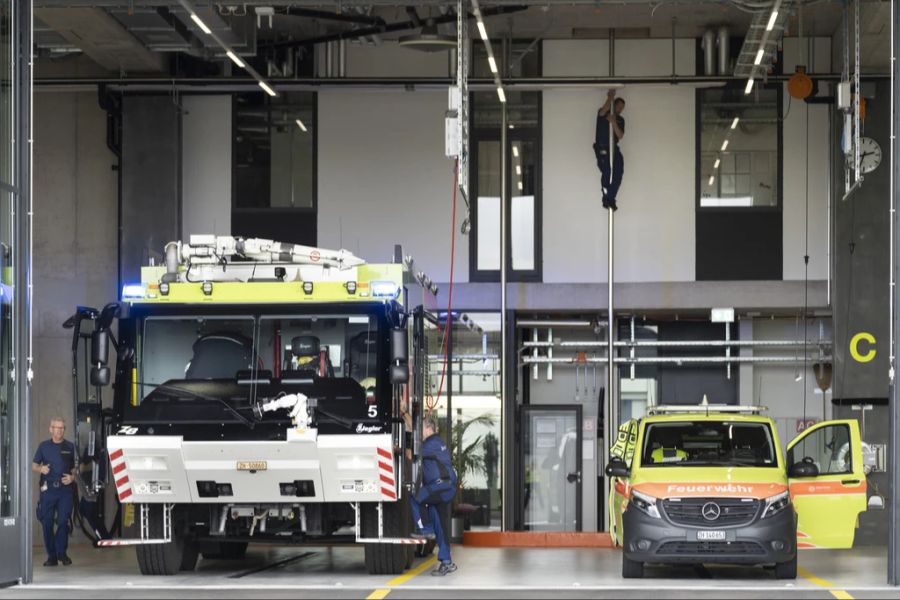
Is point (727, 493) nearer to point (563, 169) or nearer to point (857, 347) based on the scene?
point (857, 347)

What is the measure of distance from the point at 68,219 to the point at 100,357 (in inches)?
393

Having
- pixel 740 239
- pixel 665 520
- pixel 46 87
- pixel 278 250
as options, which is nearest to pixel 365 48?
pixel 46 87

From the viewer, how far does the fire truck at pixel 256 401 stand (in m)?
15.6

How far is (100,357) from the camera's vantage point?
15.6 meters

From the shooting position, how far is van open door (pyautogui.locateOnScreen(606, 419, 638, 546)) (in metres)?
16.9

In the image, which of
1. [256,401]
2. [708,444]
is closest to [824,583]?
[708,444]

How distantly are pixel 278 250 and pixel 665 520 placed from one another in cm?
506

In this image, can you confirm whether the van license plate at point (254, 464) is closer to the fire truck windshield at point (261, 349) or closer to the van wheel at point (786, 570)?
the fire truck windshield at point (261, 349)

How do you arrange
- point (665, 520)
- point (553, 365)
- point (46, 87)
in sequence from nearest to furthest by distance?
point (665, 520) < point (46, 87) < point (553, 365)

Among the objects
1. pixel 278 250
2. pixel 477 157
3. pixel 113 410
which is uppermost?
pixel 477 157

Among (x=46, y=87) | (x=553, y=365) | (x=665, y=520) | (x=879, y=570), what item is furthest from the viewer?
(x=553, y=365)

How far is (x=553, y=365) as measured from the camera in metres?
26.0

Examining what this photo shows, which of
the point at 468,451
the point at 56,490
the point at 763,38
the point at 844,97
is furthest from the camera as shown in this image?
the point at 468,451

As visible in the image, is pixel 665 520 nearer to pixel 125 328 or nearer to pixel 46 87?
pixel 125 328
